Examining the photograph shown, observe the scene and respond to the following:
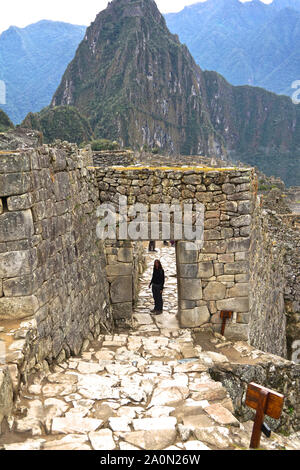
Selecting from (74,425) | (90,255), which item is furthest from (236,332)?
(74,425)

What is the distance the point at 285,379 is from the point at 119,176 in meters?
4.50

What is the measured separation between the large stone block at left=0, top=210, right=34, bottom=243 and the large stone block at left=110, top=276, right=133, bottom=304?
11.3ft

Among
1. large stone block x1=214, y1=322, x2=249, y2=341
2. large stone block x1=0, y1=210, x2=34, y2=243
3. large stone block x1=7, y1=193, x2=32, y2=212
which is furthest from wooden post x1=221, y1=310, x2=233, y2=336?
large stone block x1=7, y1=193, x2=32, y2=212

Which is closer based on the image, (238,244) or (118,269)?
(238,244)

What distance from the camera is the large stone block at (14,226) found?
419cm

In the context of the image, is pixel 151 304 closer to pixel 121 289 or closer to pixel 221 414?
pixel 121 289

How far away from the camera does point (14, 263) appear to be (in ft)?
13.9

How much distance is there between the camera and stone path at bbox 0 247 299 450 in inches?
128

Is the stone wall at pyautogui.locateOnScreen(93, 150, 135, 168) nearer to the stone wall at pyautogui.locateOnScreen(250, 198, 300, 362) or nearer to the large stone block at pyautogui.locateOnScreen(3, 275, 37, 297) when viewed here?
the stone wall at pyautogui.locateOnScreen(250, 198, 300, 362)

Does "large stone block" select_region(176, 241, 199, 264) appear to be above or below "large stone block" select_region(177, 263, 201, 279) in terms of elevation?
above

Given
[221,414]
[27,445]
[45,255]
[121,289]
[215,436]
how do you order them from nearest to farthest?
[27,445], [215,436], [221,414], [45,255], [121,289]

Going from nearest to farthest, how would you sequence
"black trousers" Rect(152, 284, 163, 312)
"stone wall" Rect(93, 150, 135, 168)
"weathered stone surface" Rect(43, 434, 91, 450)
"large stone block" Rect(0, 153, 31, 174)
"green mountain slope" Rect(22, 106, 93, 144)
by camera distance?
1. "weathered stone surface" Rect(43, 434, 91, 450)
2. "large stone block" Rect(0, 153, 31, 174)
3. "black trousers" Rect(152, 284, 163, 312)
4. "stone wall" Rect(93, 150, 135, 168)
5. "green mountain slope" Rect(22, 106, 93, 144)

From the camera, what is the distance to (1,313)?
14.2 feet

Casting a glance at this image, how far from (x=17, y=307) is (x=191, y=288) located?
359 cm
